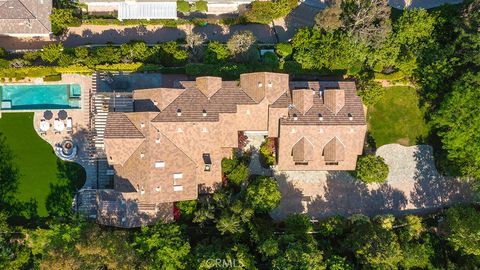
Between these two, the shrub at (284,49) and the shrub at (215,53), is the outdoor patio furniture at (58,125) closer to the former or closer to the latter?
the shrub at (215,53)

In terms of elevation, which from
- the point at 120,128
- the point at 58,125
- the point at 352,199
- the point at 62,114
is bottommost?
the point at 352,199

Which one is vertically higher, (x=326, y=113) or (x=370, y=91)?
(x=370, y=91)

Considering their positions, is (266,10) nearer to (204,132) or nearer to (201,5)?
(201,5)

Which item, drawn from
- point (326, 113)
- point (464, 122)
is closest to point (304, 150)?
point (326, 113)

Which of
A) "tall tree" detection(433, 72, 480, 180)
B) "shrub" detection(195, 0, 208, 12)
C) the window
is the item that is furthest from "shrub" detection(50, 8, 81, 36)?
"tall tree" detection(433, 72, 480, 180)

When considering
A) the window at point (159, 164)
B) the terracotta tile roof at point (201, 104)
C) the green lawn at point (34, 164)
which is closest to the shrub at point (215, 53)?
the terracotta tile roof at point (201, 104)

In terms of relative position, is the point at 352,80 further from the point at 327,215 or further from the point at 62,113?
the point at 62,113
